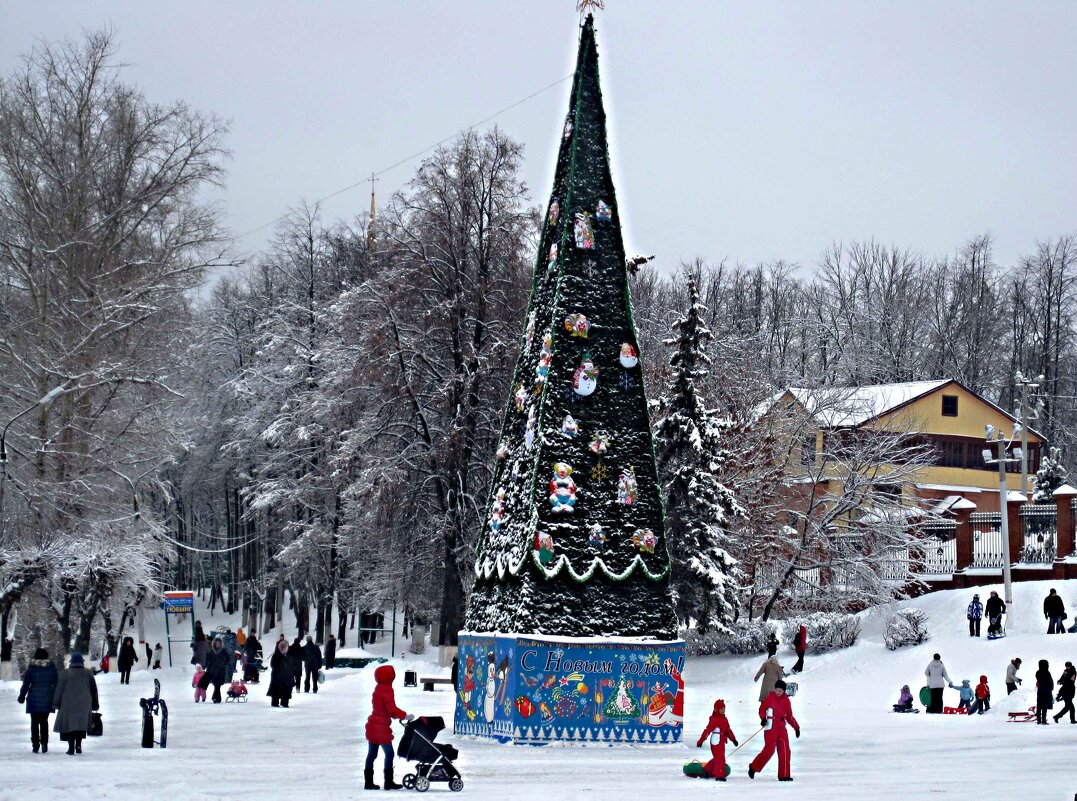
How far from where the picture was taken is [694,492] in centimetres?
4081

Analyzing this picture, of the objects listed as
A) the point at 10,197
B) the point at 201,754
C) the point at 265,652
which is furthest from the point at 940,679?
the point at 265,652

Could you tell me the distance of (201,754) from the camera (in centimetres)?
1936

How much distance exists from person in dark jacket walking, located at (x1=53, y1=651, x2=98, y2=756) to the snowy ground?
1.31 ft

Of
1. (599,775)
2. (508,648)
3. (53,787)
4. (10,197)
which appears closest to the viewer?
(53,787)

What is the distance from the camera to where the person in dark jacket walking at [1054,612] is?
1371 inches

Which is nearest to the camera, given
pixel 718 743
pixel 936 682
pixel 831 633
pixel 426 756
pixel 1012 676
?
pixel 426 756

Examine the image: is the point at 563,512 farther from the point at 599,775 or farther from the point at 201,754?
the point at 201,754

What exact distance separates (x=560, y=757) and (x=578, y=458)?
4.72 meters

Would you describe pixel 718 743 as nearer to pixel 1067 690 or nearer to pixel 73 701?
pixel 73 701

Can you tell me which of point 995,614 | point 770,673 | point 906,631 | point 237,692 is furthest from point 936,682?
point 237,692

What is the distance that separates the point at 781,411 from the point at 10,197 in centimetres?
2584

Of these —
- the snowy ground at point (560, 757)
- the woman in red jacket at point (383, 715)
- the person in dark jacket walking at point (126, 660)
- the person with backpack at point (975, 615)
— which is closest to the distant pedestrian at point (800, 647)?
the snowy ground at point (560, 757)

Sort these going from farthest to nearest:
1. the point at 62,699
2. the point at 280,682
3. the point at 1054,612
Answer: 1. the point at 1054,612
2. the point at 280,682
3. the point at 62,699

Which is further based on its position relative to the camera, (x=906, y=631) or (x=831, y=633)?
(x=831, y=633)
